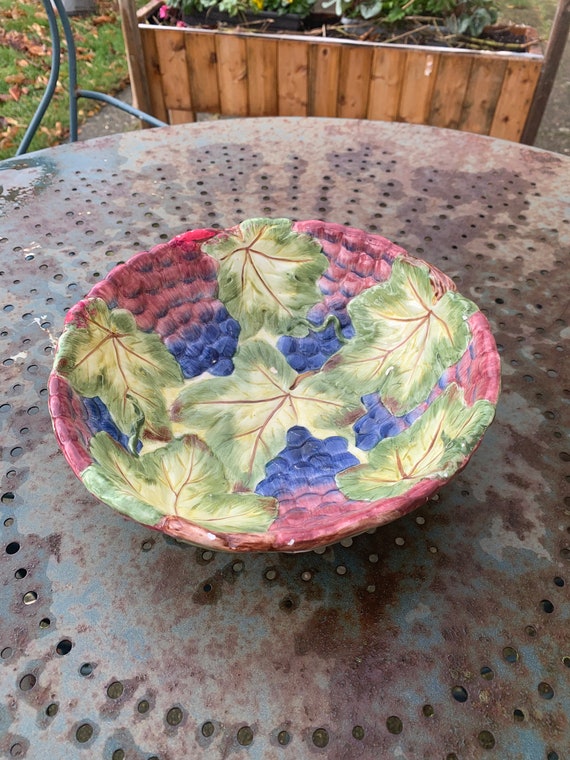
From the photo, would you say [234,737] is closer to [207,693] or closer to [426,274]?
[207,693]

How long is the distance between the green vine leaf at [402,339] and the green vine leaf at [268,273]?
76 millimetres

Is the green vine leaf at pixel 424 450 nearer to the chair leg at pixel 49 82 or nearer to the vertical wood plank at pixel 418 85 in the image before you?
the chair leg at pixel 49 82

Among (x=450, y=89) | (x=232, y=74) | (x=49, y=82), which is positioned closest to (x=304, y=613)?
(x=49, y=82)

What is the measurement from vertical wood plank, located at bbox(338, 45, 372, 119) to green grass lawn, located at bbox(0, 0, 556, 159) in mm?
1372

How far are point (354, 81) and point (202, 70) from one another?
587 mm

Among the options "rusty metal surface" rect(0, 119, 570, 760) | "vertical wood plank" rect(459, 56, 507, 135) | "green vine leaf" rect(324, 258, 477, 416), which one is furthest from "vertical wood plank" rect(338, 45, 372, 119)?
"green vine leaf" rect(324, 258, 477, 416)

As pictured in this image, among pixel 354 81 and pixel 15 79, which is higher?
pixel 354 81

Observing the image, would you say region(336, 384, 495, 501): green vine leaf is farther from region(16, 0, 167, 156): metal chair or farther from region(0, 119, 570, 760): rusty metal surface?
region(16, 0, 167, 156): metal chair

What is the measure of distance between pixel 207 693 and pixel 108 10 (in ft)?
15.6

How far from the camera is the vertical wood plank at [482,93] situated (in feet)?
7.03

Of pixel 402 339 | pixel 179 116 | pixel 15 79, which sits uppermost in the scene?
pixel 402 339

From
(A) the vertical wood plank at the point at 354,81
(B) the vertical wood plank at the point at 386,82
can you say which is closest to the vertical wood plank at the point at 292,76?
(A) the vertical wood plank at the point at 354,81

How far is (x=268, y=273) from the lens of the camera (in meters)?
0.87

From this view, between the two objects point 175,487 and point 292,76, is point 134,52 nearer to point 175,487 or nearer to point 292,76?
point 292,76
